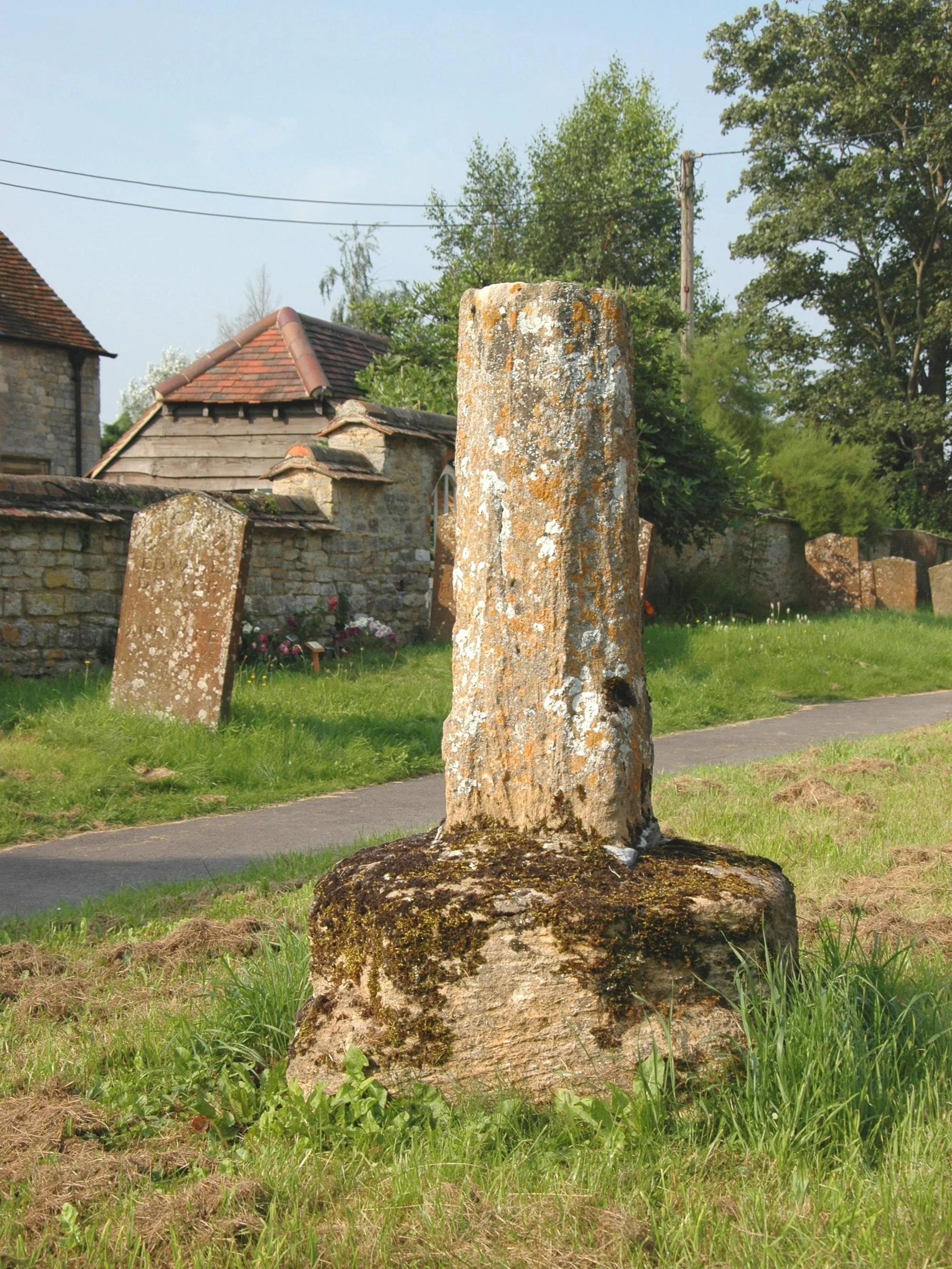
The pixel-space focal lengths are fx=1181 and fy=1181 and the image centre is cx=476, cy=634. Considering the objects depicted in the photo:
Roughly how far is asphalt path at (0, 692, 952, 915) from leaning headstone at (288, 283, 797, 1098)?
10.7 ft

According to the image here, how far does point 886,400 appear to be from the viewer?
1304 inches

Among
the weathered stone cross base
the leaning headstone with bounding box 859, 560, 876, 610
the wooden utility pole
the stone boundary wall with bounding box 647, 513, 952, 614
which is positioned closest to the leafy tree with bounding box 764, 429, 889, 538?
the stone boundary wall with bounding box 647, 513, 952, 614

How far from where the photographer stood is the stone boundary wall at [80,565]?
10.9 meters

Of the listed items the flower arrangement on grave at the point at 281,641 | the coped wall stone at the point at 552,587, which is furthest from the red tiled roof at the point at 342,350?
the coped wall stone at the point at 552,587

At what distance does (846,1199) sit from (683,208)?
25.7 metres

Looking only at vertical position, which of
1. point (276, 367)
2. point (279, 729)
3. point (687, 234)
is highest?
point (687, 234)

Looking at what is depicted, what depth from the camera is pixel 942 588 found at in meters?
23.2

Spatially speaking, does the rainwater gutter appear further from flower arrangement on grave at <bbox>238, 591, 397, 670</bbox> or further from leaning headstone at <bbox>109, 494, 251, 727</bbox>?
leaning headstone at <bbox>109, 494, 251, 727</bbox>

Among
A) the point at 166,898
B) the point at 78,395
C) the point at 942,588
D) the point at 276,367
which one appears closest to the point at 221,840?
the point at 166,898

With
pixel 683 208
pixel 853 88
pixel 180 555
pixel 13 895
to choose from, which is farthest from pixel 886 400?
pixel 13 895

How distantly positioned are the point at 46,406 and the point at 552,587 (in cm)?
2343

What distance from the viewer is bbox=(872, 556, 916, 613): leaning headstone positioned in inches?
909

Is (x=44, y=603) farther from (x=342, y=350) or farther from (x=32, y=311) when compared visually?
(x=32, y=311)

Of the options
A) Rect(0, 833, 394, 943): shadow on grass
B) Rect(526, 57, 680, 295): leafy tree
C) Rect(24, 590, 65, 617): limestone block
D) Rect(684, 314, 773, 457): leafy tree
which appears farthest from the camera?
Rect(526, 57, 680, 295): leafy tree
